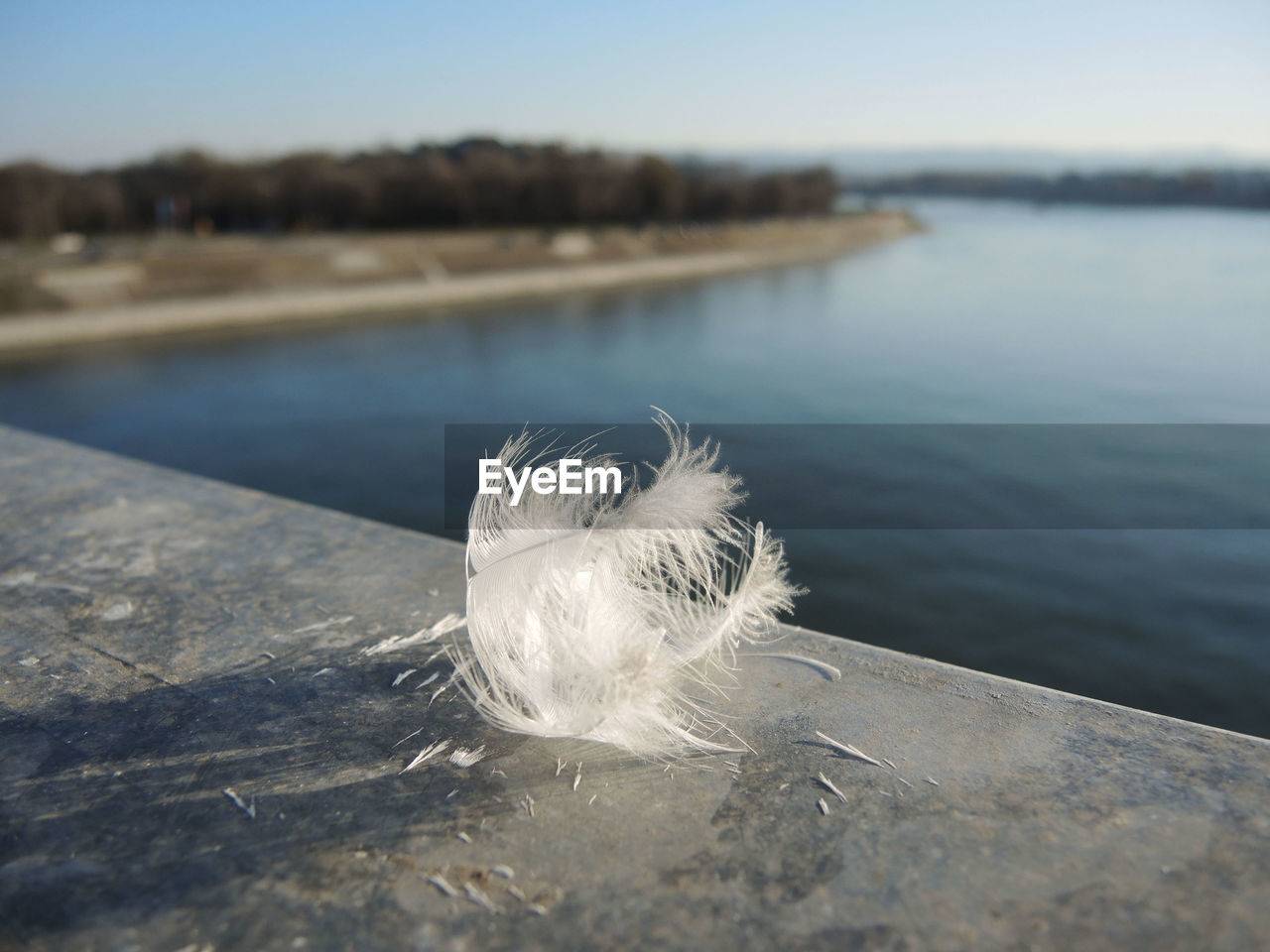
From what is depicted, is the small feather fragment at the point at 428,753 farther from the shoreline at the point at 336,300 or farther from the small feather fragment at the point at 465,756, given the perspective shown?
the shoreline at the point at 336,300

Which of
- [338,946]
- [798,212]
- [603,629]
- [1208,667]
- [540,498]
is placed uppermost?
[798,212]

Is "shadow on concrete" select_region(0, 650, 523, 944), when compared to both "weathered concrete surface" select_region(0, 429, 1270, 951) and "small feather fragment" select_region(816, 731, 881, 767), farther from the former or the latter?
"small feather fragment" select_region(816, 731, 881, 767)

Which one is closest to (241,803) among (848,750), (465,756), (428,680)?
(465,756)

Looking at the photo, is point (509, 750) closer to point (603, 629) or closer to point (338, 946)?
point (603, 629)

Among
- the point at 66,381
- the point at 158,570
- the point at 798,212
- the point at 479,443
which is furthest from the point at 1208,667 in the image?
the point at 798,212

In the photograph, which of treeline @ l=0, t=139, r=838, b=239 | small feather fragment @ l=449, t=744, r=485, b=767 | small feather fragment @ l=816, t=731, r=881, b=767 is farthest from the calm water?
treeline @ l=0, t=139, r=838, b=239

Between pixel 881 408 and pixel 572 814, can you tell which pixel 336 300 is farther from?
pixel 572 814

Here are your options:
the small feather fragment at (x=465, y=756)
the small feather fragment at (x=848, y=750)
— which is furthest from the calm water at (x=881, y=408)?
the small feather fragment at (x=465, y=756)

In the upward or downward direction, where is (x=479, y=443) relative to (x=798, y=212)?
downward
